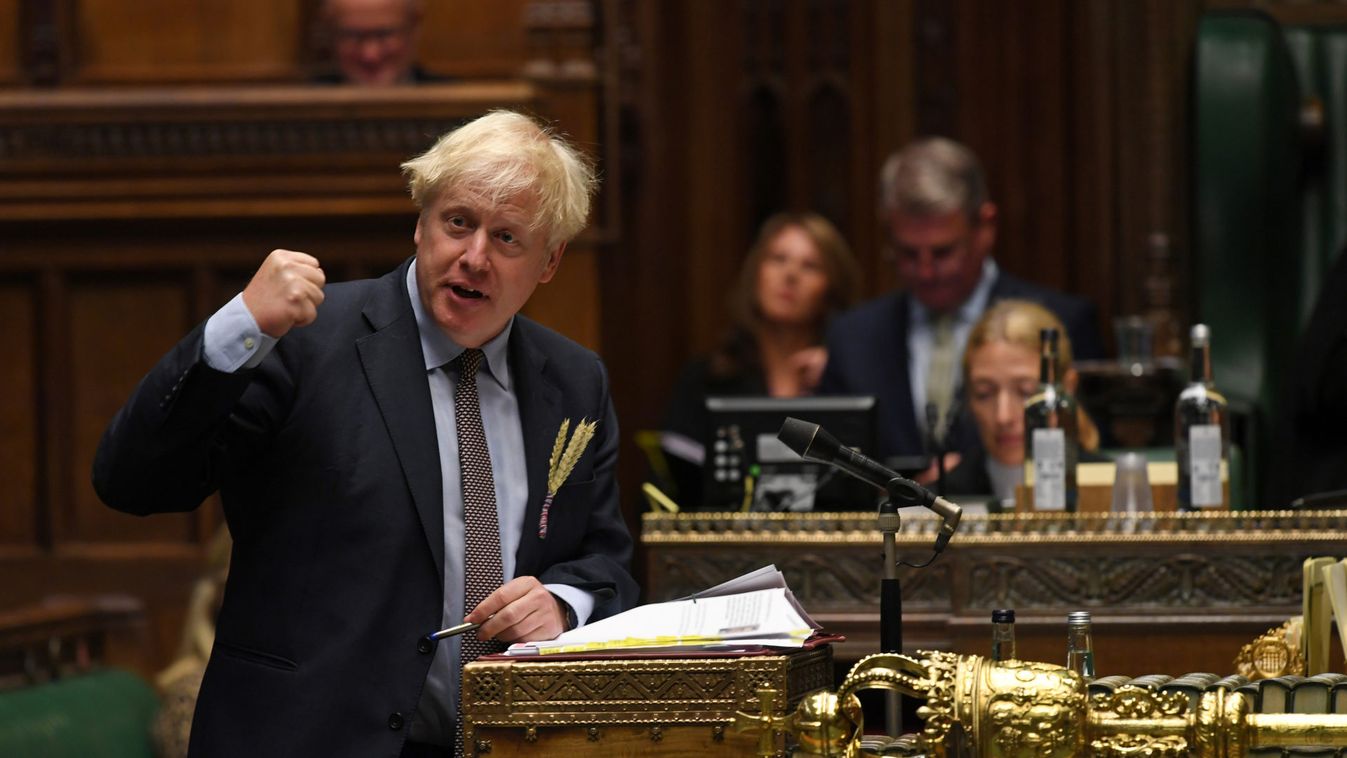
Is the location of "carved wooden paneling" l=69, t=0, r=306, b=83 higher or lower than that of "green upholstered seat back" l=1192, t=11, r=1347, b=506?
higher

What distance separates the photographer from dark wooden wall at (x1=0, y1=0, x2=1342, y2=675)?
17.4 feet

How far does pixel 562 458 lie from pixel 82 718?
2.02 m

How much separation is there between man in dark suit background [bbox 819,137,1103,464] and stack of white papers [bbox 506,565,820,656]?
2.37 metres

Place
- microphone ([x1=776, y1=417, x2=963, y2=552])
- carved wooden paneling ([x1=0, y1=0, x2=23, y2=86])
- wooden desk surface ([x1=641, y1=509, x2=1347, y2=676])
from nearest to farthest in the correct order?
microphone ([x1=776, y1=417, x2=963, y2=552]) < wooden desk surface ([x1=641, y1=509, x2=1347, y2=676]) < carved wooden paneling ([x1=0, y1=0, x2=23, y2=86])

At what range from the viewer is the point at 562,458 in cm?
268

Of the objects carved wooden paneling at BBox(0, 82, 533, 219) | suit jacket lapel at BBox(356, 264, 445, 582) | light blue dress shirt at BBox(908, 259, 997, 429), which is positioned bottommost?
light blue dress shirt at BBox(908, 259, 997, 429)

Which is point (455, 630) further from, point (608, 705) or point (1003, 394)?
point (1003, 394)

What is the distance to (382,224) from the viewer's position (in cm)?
536

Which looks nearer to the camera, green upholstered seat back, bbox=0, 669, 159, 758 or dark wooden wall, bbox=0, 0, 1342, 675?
green upholstered seat back, bbox=0, 669, 159, 758

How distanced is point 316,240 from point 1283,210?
8.63ft

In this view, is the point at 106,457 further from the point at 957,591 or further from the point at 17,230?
the point at 17,230

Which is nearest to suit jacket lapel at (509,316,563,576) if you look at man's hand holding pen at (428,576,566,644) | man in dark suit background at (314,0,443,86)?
man's hand holding pen at (428,576,566,644)

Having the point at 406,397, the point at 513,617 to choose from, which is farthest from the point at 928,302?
the point at 513,617

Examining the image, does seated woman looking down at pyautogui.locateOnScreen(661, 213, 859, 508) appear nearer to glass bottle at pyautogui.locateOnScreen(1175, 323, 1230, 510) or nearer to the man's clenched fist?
glass bottle at pyautogui.locateOnScreen(1175, 323, 1230, 510)
